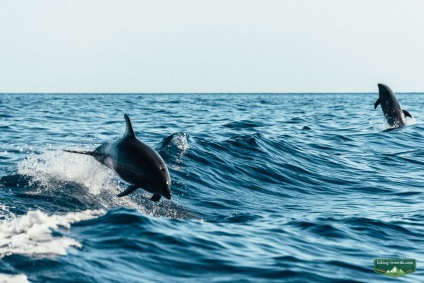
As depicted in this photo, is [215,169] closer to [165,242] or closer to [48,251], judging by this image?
[165,242]

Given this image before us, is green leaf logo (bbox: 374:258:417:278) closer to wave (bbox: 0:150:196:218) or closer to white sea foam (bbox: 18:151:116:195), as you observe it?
wave (bbox: 0:150:196:218)

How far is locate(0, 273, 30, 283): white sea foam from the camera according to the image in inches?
249

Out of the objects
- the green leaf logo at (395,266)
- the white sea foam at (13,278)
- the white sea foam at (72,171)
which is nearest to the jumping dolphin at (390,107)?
the white sea foam at (72,171)

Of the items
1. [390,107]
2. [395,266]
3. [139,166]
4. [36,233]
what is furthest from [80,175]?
[390,107]

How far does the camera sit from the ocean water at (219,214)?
7293 millimetres

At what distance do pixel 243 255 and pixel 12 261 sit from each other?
2.83 meters

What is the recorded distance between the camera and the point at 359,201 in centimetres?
Answer: 1274

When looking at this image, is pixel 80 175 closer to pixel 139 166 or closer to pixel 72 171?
pixel 72 171

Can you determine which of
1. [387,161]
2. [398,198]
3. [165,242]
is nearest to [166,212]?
[165,242]

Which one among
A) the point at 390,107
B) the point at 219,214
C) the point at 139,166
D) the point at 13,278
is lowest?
the point at 219,214

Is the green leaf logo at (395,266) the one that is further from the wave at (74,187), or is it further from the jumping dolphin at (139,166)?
the wave at (74,187)

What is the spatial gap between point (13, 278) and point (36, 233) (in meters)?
1.70

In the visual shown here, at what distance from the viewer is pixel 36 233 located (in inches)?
317

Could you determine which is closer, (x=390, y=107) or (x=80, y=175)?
(x=80, y=175)
